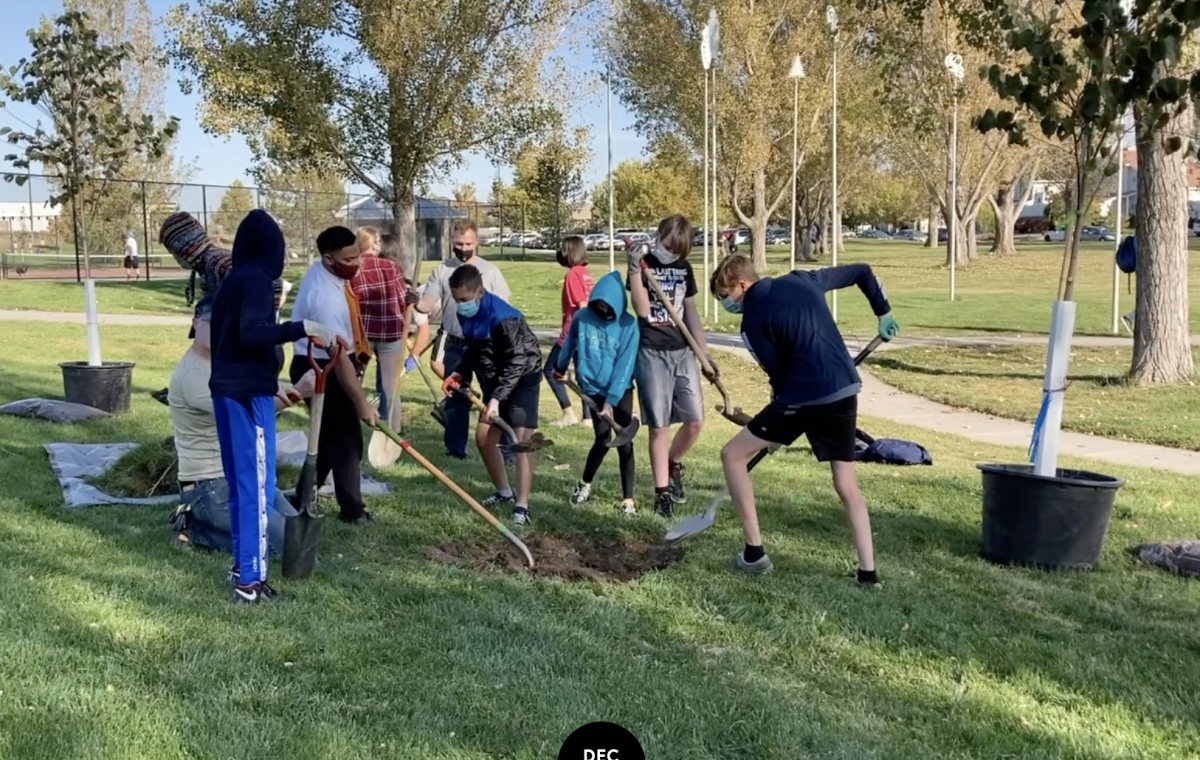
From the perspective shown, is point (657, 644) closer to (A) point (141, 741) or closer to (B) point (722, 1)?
(A) point (141, 741)

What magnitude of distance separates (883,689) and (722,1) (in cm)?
2904

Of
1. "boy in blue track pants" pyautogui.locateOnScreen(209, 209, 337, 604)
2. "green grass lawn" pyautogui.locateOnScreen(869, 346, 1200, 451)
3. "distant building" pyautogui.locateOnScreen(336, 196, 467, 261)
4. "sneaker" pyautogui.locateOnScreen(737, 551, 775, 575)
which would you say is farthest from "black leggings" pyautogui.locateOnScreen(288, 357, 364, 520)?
"distant building" pyautogui.locateOnScreen(336, 196, 467, 261)

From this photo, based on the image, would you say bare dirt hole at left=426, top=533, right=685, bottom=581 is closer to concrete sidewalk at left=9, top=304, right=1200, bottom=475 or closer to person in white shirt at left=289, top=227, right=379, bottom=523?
person in white shirt at left=289, top=227, right=379, bottom=523

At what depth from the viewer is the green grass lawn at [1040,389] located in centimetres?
992

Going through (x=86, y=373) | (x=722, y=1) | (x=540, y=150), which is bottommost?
(x=86, y=373)

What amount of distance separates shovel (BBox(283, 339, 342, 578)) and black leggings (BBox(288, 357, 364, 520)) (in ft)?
2.94

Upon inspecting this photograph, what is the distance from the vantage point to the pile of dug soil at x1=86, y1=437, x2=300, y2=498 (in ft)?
21.4

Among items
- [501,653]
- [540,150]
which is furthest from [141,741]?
[540,150]

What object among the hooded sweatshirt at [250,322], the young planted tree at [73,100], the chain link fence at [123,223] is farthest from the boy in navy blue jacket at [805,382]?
the chain link fence at [123,223]

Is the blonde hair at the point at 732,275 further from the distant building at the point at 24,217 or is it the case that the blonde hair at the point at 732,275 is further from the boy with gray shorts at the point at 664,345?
the distant building at the point at 24,217

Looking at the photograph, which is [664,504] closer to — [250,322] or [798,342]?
[798,342]

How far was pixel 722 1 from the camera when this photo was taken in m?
30.4

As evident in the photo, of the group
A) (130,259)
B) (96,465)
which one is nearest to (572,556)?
(96,465)

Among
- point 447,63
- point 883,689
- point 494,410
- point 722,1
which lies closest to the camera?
point 883,689
